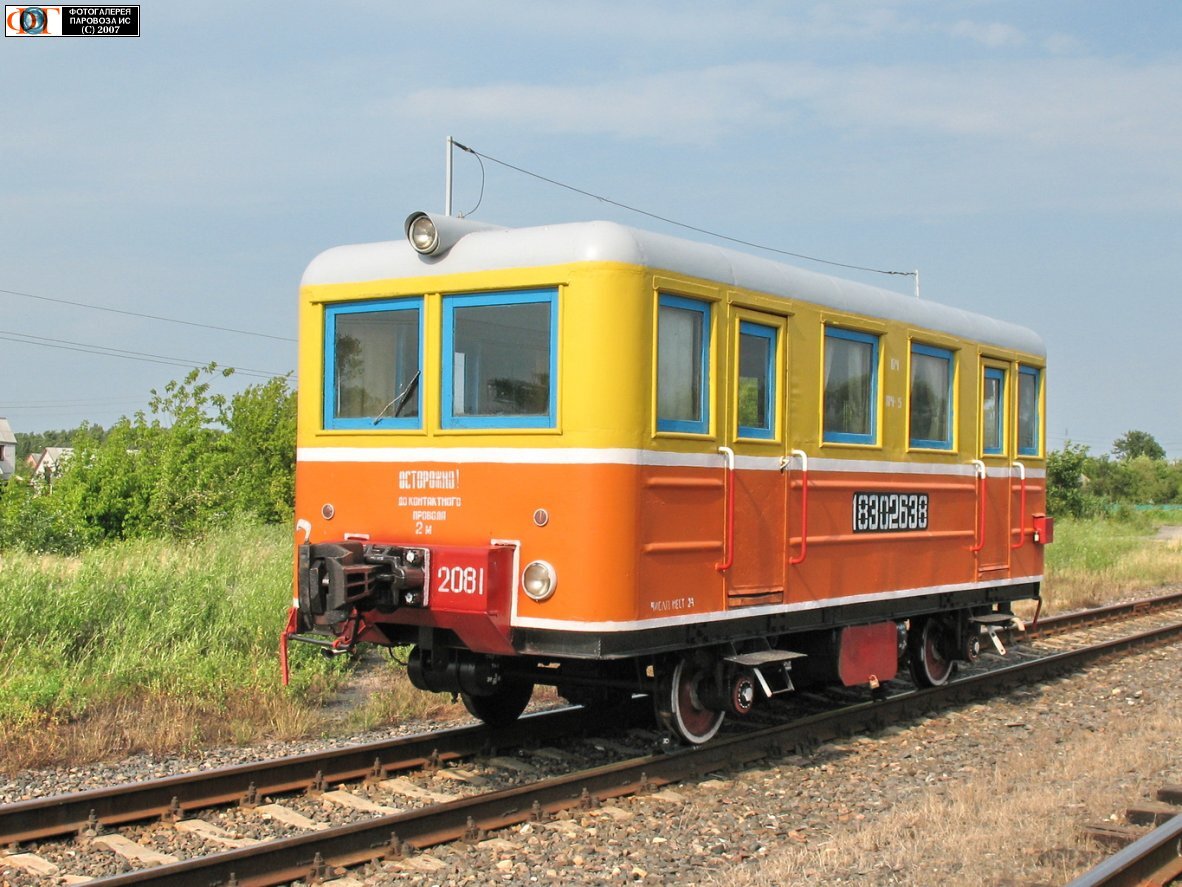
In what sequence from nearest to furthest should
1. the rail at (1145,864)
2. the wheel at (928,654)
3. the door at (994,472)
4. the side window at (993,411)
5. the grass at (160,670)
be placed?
the rail at (1145,864), the grass at (160,670), the wheel at (928,654), the door at (994,472), the side window at (993,411)

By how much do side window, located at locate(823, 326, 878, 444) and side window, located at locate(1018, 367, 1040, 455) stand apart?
2.90 m

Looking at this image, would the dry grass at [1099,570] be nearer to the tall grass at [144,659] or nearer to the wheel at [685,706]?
the wheel at [685,706]

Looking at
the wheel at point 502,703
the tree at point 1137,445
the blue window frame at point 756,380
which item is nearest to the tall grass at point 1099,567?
the blue window frame at point 756,380

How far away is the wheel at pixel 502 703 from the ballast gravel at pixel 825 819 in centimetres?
69

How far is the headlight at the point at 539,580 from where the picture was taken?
683 centimetres

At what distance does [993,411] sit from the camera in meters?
11.0

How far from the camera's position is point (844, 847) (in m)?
6.14

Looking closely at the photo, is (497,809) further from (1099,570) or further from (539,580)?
(1099,570)

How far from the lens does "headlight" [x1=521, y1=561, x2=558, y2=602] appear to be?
269 inches

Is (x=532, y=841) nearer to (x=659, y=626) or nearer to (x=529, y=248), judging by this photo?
(x=659, y=626)

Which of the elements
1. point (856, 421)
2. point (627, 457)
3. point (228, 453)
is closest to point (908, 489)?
point (856, 421)

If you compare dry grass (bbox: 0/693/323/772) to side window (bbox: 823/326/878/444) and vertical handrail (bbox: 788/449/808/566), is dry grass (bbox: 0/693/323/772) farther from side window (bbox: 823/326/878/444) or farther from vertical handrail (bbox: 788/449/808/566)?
side window (bbox: 823/326/878/444)

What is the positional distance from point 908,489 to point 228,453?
21.3 m

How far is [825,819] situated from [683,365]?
2.66 m
